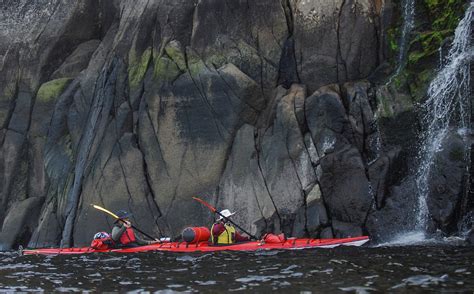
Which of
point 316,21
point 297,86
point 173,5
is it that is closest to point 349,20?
point 316,21

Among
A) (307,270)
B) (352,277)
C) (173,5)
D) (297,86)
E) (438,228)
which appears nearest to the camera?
(352,277)

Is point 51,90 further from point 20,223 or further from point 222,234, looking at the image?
point 222,234

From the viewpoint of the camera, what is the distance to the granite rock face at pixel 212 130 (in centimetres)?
2305

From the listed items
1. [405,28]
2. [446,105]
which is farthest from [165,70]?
[446,105]

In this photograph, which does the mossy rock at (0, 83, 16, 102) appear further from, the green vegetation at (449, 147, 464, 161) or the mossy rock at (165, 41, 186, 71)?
the green vegetation at (449, 147, 464, 161)

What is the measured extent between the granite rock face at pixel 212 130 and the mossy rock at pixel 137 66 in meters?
0.05

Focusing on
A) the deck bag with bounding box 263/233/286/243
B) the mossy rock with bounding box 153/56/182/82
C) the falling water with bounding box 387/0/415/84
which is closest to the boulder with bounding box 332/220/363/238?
the deck bag with bounding box 263/233/286/243

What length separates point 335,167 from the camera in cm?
2277

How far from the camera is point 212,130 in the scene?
25578 millimetres

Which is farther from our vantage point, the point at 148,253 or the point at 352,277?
the point at 148,253

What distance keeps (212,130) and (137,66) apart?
4693 millimetres

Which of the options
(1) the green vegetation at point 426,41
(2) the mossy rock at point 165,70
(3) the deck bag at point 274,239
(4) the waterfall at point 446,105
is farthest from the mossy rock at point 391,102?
(2) the mossy rock at point 165,70

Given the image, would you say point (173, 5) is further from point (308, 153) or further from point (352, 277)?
point (352, 277)

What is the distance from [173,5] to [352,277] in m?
17.2
